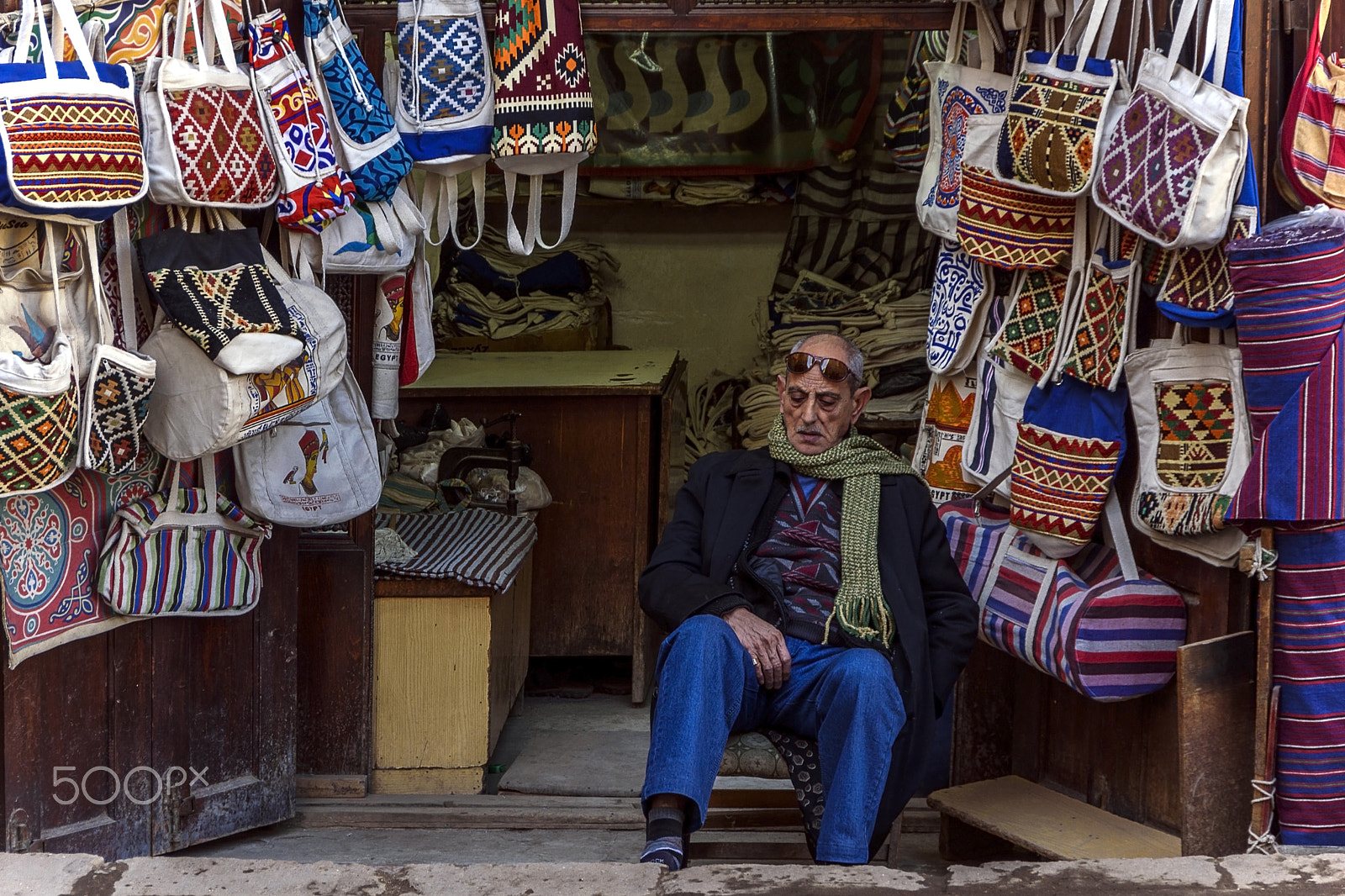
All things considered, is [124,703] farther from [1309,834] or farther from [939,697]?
[1309,834]


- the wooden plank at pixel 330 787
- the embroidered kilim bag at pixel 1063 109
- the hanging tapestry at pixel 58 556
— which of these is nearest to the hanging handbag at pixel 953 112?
the embroidered kilim bag at pixel 1063 109

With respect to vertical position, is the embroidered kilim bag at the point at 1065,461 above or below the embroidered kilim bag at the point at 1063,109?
below

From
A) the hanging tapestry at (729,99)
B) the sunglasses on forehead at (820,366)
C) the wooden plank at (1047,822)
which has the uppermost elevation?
the hanging tapestry at (729,99)

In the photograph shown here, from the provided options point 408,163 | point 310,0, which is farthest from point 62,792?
point 310,0

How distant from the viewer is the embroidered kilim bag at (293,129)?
3021mm

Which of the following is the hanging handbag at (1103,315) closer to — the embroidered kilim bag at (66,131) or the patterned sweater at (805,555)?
the patterned sweater at (805,555)

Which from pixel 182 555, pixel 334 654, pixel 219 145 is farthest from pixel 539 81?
pixel 334 654

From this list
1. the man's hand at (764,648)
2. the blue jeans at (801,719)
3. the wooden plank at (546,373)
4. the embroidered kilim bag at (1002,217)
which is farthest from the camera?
the wooden plank at (546,373)

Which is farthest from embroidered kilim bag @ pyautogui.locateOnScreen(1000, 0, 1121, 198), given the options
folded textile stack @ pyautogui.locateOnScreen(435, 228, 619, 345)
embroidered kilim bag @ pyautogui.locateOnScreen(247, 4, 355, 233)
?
folded textile stack @ pyautogui.locateOnScreen(435, 228, 619, 345)

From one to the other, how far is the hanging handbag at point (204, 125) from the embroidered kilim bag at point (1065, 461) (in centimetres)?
175

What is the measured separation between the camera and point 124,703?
313 cm

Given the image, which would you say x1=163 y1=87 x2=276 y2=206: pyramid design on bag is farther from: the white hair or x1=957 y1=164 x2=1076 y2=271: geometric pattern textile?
x1=957 y1=164 x2=1076 y2=271: geometric pattern textile

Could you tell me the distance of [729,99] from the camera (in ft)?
19.7

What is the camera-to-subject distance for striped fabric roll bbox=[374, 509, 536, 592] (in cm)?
380
